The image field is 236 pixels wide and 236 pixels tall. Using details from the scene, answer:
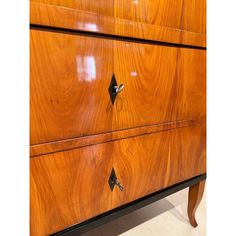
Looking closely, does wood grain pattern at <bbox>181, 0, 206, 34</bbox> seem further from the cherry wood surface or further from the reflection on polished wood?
the reflection on polished wood

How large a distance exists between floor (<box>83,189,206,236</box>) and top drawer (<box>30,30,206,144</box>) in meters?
0.64

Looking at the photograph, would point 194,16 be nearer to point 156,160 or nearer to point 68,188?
point 156,160

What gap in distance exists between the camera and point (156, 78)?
765mm

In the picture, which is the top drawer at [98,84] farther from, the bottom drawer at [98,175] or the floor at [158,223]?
the floor at [158,223]

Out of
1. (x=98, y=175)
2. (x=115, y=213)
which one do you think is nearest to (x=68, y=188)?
(x=98, y=175)

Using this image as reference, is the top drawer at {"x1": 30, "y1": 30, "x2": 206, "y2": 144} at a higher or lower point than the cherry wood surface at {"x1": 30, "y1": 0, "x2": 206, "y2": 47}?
lower

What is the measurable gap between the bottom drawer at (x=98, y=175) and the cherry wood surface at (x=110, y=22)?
31 centimetres

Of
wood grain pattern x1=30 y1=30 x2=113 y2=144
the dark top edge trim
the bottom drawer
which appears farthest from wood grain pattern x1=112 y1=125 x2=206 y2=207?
the dark top edge trim

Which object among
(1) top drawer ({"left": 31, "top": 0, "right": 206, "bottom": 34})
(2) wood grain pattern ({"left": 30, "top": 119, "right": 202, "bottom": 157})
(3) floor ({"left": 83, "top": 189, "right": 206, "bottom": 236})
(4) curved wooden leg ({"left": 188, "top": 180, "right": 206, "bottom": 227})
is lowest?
(3) floor ({"left": 83, "top": 189, "right": 206, "bottom": 236})

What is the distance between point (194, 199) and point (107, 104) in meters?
0.81

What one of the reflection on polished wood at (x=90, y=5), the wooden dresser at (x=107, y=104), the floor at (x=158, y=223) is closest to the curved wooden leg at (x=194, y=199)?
the floor at (x=158, y=223)

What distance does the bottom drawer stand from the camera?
1.79ft
